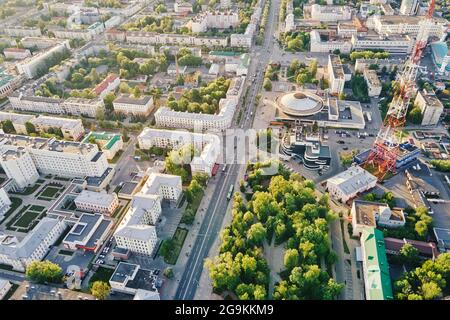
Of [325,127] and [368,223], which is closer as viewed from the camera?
[368,223]

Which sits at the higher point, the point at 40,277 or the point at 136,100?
the point at 136,100

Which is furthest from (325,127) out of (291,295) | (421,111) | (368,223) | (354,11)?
(354,11)

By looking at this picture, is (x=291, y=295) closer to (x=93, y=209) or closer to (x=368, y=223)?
(x=368, y=223)

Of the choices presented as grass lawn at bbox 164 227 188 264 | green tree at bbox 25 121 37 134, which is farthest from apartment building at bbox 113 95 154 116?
grass lawn at bbox 164 227 188 264

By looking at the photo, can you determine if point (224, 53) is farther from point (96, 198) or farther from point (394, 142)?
point (96, 198)

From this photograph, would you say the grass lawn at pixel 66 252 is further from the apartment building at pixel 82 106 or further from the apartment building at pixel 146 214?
the apartment building at pixel 82 106

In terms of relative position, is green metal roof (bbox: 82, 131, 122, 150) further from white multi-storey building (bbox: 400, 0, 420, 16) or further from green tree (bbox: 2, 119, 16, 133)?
white multi-storey building (bbox: 400, 0, 420, 16)

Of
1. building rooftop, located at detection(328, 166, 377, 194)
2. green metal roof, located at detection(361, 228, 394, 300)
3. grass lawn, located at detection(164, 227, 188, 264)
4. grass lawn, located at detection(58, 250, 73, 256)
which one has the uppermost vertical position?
building rooftop, located at detection(328, 166, 377, 194)
